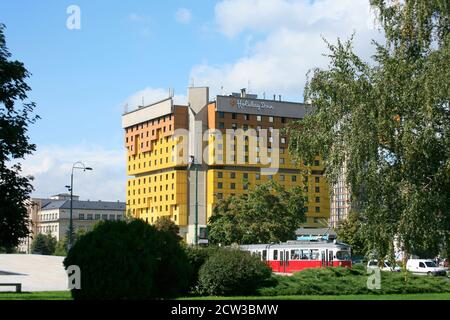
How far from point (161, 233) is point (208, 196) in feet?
387

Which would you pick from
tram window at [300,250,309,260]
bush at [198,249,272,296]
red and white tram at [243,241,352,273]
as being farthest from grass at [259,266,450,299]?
tram window at [300,250,309,260]

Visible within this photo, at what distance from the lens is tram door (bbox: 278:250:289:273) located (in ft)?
195

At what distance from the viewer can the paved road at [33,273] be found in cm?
3947

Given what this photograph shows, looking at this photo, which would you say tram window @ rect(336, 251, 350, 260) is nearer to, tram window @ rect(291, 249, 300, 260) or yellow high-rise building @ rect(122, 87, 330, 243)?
tram window @ rect(291, 249, 300, 260)

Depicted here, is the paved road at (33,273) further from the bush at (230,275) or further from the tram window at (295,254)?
the tram window at (295,254)

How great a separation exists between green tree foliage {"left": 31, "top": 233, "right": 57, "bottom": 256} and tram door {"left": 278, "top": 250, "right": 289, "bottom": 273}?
328 feet

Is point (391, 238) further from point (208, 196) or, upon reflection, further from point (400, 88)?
point (208, 196)

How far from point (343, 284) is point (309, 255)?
2572cm

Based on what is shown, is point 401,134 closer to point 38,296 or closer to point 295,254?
point 38,296

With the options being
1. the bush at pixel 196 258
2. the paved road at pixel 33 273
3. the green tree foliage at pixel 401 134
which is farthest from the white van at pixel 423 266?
the green tree foliage at pixel 401 134

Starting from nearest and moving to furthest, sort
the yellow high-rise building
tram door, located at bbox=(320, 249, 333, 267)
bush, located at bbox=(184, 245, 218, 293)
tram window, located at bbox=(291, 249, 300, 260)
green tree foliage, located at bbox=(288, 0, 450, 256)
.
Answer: green tree foliage, located at bbox=(288, 0, 450, 256)
bush, located at bbox=(184, 245, 218, 293)
tram door, located at bbox=(320, 249, 333, 267)
tram window, located at bbox=(291, 249, 300, 260)
the yellow high-rise building

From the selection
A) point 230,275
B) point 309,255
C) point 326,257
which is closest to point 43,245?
point 309,255

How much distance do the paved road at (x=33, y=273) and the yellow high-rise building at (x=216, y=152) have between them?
2844 inches
